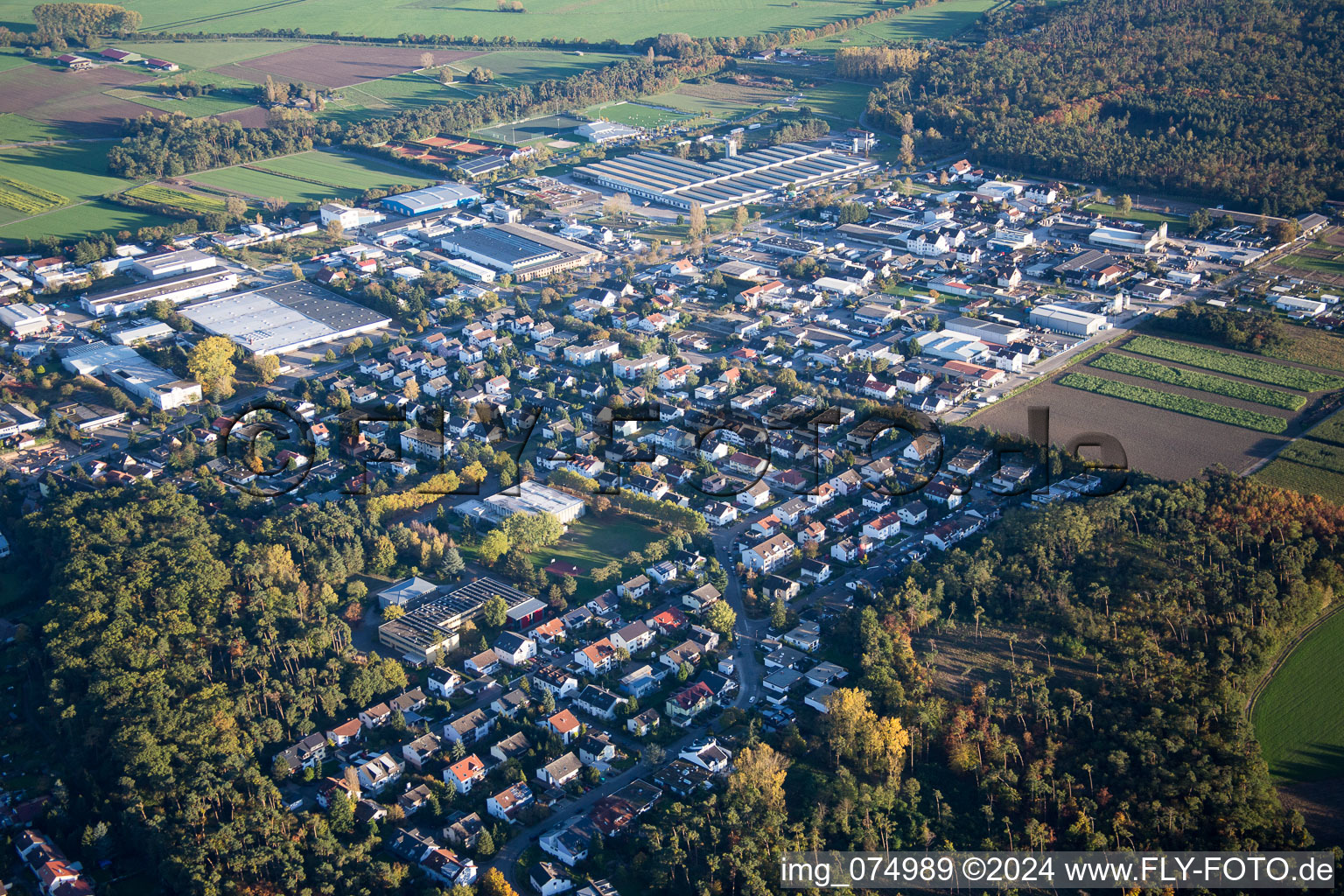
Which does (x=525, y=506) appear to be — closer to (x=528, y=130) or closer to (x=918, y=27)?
(x=528, y=130)

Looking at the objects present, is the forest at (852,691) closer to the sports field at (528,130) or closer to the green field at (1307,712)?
the green field at (1307,712)

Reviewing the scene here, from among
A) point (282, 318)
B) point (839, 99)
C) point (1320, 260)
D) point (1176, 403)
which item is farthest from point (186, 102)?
point (1320, 260)

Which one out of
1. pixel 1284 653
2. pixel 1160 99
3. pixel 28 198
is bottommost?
pixel 1284 653

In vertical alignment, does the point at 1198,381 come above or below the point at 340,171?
below

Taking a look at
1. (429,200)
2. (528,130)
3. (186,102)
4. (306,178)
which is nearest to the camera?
(429,200)

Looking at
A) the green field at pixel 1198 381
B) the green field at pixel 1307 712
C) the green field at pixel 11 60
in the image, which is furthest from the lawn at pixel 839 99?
the green field at pixel 11 60

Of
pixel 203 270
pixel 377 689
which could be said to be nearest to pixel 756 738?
pixel 377 689
